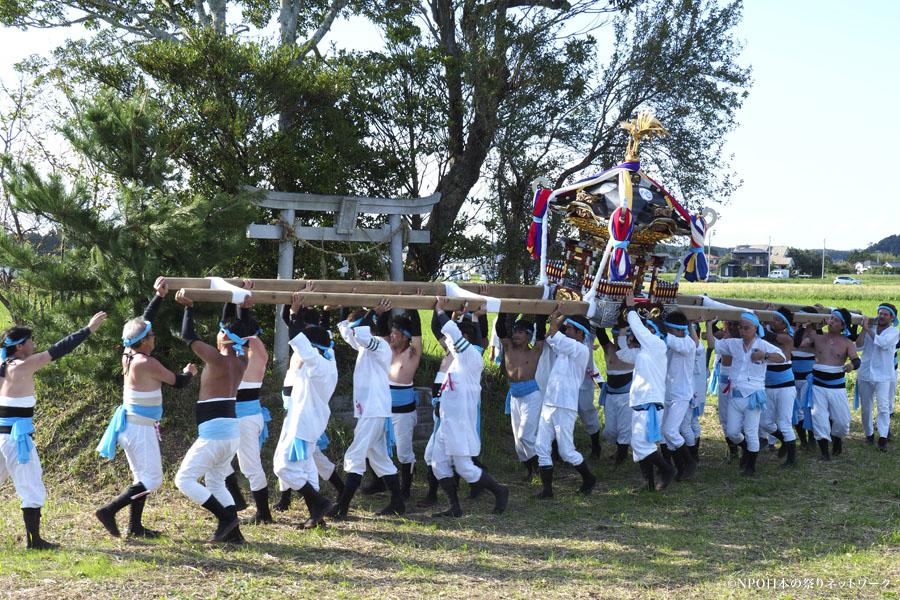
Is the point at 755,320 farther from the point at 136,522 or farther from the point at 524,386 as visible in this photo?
the point at 136,522

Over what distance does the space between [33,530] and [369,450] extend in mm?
2769

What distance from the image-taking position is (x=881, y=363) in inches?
406

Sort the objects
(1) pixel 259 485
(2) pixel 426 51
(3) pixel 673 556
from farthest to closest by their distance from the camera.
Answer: (2) pixel 426 51
(1) pixel 259 485
(3) pixel 673 556

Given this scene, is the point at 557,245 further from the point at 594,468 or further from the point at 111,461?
the point at 111,461

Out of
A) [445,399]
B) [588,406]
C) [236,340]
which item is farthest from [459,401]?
[588,406]

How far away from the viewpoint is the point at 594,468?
9.34 m

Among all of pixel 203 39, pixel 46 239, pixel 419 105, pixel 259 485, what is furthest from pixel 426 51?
pixel 259 485

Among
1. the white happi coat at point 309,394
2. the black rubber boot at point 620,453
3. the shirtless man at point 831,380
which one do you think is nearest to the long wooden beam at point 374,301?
the white happi coat at point 309,394

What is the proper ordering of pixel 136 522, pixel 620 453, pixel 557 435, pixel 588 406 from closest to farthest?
pixel 136 522 → pixel 557 435 → pixel 620 453 → pixel 588 406

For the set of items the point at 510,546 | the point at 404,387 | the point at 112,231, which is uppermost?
the point at 112,231

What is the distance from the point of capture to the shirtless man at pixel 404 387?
7652 millimetres

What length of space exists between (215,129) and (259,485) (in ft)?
15.9

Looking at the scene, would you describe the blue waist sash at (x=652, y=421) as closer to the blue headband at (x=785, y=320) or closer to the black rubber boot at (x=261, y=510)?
the blue headband at (x=785, y=320)

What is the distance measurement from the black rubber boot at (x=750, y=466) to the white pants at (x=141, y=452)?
6.49 m
